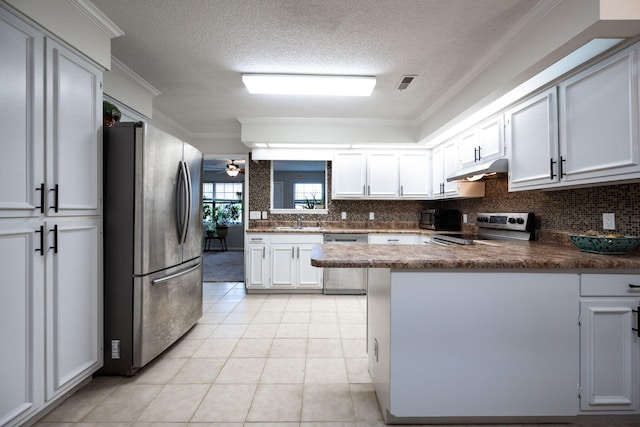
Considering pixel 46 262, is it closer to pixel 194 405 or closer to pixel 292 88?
pixel 194 405

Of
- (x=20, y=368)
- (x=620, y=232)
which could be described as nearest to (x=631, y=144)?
(x=620, y=232)

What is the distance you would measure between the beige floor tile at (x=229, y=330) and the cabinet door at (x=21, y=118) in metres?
1.75

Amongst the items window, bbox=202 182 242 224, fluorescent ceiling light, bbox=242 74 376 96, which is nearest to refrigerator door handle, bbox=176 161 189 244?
fluorescent ceiling light, bbox=242 74 376 96

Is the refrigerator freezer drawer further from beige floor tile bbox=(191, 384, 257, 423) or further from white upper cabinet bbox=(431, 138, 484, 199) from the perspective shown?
white upper cabinet bbox=(431, 138, 484, 199)

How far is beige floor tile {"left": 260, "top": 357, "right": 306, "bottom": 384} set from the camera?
200 centimetres

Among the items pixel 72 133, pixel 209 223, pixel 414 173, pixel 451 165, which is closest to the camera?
pixel 72 133

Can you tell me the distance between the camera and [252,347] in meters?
2.51

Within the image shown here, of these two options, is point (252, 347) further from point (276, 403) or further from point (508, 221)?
point (508, 221)

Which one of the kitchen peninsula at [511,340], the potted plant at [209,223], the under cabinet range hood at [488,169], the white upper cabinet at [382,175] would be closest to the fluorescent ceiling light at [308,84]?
the under cabinet range hood at [488,169]

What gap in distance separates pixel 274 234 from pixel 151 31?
2627mm

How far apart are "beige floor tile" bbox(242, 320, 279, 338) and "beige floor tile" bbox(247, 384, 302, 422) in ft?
2.71

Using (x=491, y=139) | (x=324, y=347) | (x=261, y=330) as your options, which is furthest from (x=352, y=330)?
(x=491, y=139)

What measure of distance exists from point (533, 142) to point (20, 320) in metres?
3.31

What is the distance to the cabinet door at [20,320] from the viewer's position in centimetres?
139
